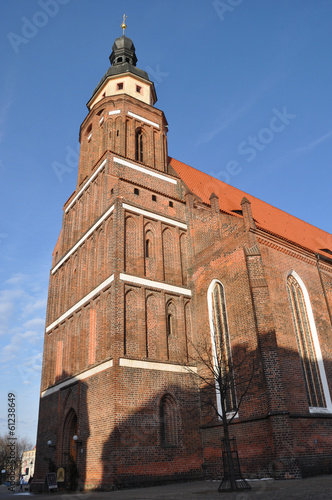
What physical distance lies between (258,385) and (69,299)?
10.5 meters

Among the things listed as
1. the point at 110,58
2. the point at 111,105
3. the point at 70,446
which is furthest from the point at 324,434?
the point at 110,58

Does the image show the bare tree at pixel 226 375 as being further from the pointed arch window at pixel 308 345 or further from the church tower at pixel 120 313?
the pointed arch window at pixel 308 345

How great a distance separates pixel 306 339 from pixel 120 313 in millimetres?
7358

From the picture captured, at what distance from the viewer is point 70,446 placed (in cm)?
1670

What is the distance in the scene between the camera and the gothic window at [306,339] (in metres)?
15.4

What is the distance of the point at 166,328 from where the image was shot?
16.9 meters

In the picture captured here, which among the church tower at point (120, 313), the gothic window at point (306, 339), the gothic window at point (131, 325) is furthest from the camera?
the gothic window at point (306, 339)

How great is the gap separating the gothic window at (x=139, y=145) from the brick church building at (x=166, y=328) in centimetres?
8

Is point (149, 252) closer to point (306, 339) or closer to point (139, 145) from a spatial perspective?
point (139, 145)

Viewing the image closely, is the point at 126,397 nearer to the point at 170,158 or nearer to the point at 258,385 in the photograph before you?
the point at 258,385

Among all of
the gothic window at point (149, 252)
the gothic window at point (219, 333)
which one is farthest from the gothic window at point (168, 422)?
the gothic window at point (149, 252)

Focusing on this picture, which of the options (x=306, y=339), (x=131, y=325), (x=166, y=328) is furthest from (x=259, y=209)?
(x=131, y=325)

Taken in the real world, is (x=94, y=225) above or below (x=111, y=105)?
below

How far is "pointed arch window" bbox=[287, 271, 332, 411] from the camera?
15398 millimetres
